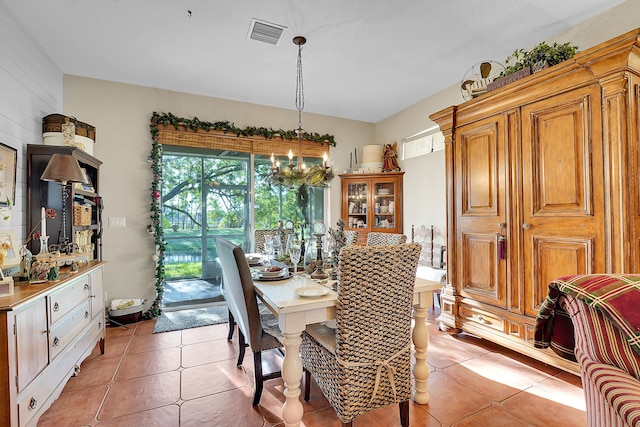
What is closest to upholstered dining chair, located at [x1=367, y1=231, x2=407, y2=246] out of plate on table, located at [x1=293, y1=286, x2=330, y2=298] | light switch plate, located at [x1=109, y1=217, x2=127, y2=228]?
plate on table, located at [x1=293, y1=286, x2=330, y2=298]

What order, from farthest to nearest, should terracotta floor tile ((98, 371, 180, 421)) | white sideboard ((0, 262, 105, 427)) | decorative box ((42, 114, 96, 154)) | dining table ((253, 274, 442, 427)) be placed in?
decorative box ((42, 114, 96, 154)), terracotta floor tile ((98, 371, 180, 421)), dining table ((253, 274, 442, 427)), white sideboard ((0, 262, 105, 427))

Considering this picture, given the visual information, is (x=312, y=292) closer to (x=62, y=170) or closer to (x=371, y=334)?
(x=371, y=334)

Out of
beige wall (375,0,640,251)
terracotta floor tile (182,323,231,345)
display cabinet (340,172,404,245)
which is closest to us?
terracotta floor tile (182,323,231,345)

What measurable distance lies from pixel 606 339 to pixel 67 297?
286cm

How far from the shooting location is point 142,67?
3246 mm

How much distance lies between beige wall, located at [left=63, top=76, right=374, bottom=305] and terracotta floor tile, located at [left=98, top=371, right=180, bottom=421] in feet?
5.71

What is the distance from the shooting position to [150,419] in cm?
181

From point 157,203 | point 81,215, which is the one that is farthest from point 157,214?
point 81,215

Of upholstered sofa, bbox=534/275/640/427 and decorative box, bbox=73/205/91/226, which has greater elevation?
decorative box, bbox=73/205/91/226

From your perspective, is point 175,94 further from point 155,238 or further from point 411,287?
point 411,287

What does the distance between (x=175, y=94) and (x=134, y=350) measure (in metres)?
3.03

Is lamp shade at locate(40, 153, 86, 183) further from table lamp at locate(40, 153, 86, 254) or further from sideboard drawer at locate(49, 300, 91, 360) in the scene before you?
sideboard drawer at locate(49, 300, 91, 360)

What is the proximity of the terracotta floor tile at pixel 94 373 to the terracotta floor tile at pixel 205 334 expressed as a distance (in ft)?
2.02

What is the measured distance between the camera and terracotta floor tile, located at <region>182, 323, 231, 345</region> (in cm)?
301
